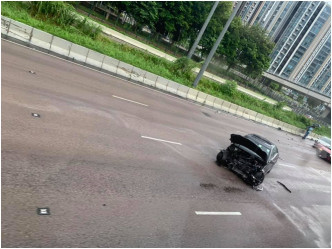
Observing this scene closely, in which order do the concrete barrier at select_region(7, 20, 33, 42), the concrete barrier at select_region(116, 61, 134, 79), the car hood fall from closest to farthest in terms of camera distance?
the car hood < the concrete barrier at select_region(7, 20, 33, 42) < the concrete barrier at select_region(116, 61, 134, 79)

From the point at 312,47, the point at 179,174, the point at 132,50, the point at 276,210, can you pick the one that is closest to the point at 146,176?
the point at 179,174

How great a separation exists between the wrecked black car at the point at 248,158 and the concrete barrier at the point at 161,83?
10225 millimetres

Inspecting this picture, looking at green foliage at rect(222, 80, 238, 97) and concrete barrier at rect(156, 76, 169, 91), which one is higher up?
green foliage at rect(222, 80, 238, 97)

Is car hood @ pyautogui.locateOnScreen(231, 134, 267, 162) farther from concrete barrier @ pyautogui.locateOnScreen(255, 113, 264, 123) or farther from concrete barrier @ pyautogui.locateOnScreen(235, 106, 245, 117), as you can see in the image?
concrete barrier @ pyautogui.locateOnScreen(255, 113, 264, 123)

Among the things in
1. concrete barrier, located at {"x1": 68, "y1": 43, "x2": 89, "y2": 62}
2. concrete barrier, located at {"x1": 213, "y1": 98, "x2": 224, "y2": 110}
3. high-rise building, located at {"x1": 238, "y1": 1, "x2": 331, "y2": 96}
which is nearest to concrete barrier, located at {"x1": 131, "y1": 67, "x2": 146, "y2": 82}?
concrete barrier, located at {"x1": 68, "y1": 43, "x2": 89, "y2": 62}

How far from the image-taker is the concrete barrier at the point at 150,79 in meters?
20.4

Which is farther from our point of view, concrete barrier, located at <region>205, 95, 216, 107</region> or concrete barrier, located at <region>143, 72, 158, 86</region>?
concrete barrier, located at <region>205, 95, 216, 107</region>

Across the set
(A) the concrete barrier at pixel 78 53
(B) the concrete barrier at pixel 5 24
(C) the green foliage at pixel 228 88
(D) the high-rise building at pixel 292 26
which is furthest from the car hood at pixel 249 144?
(D) the high-rise building at pixel 292 26

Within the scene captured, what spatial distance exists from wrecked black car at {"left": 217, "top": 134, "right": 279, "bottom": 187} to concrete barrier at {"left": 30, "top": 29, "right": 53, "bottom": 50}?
35.4ft

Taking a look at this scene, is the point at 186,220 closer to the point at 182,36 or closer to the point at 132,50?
the point at 132,50

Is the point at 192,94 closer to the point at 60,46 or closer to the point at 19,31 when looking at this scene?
the point at 60,46

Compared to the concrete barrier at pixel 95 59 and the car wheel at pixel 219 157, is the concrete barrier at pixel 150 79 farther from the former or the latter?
the car wheel at pixel 219 157

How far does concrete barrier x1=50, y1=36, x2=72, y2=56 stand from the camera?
→ 53.1 ft

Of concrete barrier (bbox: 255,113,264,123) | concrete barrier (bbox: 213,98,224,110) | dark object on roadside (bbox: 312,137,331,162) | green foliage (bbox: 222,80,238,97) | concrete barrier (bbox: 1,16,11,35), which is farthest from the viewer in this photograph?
concrete barrier (bbox: 255,113,264,123)
